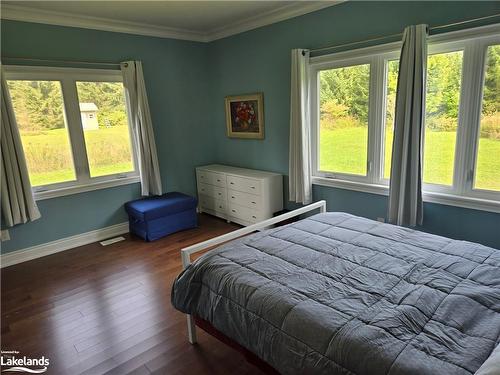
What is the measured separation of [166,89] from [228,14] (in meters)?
1.29

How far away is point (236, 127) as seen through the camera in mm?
4562

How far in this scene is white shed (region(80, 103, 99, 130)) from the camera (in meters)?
3.72

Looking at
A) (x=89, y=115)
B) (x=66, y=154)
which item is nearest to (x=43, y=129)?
(x=66, y=154)

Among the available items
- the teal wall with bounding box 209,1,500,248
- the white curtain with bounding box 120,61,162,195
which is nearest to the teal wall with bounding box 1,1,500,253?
the teal wall with bounding box 209,1,500,248

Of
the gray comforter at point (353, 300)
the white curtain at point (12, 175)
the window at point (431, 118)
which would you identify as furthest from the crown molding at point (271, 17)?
the white curtain at point (12, 175)

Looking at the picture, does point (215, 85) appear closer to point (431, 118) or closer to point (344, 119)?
point (344, 119)

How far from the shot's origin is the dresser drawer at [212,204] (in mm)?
4484

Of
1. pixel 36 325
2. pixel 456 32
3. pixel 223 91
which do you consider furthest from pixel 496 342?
pixel 223 91

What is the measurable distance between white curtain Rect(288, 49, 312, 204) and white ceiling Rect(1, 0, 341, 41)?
58cm

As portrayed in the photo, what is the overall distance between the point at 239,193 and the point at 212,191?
0.61 m

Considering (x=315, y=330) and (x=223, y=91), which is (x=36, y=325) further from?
(x=223, y=91)

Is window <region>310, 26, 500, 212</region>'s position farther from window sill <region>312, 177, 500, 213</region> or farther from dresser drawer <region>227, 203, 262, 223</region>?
dresser drawer <region>227, 203, 262, 223</region>

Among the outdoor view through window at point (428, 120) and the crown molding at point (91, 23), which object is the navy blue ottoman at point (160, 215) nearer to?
the outdoor view through window at point (428, 120)

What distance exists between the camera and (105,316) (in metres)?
2.46
